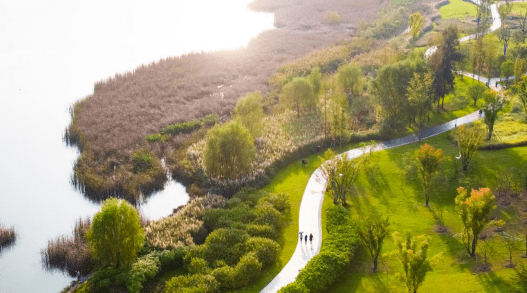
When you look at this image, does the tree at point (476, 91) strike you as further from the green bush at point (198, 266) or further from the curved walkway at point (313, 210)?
the green bush at point (198, 266)

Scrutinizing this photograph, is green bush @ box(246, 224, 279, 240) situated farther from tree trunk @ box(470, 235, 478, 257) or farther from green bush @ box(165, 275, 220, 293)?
tree trunk @ box(470, 235, 478, 257)

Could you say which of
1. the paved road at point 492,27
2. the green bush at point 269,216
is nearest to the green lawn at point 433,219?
the green bush at point 269,216

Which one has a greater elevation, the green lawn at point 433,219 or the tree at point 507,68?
the tree at point 507,68

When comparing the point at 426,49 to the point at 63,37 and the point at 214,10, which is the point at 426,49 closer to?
the point at 214,10

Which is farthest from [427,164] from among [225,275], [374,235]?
[225,275]

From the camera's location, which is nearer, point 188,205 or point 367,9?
point 188,205

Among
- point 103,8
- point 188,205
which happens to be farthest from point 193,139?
point 103,8
